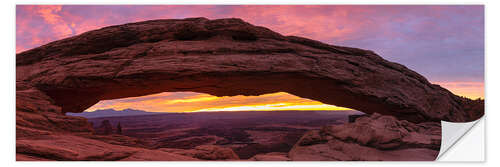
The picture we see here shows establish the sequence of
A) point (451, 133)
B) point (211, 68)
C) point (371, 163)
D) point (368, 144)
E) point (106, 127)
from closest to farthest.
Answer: point (371, 163), point (368, 144), point (451, 133), point (211, 68), point (106, 127)

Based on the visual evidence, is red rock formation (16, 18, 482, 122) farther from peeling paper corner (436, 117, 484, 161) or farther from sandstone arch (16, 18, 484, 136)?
peeling paper corner (436, 117, 484, 161)

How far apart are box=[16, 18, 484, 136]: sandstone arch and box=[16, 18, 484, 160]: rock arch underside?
0.02 metres

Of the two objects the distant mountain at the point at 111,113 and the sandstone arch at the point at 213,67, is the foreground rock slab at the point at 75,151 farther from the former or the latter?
the distant mountain at the point at 111,113

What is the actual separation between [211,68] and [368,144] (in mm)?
3875

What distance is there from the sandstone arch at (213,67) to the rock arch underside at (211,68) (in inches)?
1.0

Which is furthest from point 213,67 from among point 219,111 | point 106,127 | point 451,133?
point 106,127

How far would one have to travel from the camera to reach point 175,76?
6.13 metres

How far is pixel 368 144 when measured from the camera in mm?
5133

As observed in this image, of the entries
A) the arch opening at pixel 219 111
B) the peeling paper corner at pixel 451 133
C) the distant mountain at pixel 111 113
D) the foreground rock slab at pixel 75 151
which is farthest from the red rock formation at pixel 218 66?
the foreground rock slab at pixel 75 151

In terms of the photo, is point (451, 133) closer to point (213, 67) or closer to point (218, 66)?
point (218, 66)

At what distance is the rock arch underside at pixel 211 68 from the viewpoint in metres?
6.08

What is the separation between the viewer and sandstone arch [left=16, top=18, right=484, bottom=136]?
611 cm

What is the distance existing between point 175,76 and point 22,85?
3.91 m
